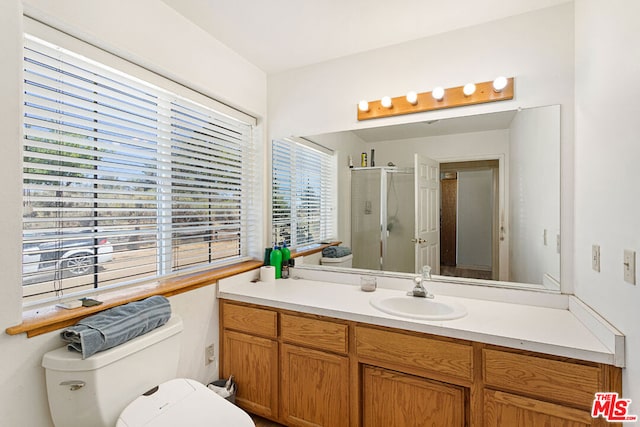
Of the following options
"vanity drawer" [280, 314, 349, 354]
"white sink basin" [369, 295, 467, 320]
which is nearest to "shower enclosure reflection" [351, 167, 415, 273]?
"white sink basin" [369, 295, 467, 320]

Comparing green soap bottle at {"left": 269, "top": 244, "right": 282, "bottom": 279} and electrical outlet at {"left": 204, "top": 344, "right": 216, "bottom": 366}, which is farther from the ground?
green soap bottle at {"left": 269, "top": 244, "right": 282, "bottom": 279}

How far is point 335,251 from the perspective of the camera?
90.9 inches

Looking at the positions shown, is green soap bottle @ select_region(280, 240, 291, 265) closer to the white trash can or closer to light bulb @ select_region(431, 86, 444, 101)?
the white trash can

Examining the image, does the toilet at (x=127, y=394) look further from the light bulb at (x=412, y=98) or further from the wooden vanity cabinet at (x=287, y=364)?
the light bulb at (x=412, y=98)

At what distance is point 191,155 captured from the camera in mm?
1937

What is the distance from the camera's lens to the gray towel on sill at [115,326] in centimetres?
116

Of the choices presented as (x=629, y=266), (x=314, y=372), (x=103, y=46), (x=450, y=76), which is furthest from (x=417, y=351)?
(x=103, y=46)

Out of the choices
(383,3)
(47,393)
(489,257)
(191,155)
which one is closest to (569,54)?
(383,3)

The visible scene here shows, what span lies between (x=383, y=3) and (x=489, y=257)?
1553mm

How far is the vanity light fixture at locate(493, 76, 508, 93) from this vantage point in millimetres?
1728

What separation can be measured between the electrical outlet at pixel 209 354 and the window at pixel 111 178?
523 mm

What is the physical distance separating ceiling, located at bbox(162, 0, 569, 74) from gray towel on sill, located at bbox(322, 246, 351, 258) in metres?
1.39

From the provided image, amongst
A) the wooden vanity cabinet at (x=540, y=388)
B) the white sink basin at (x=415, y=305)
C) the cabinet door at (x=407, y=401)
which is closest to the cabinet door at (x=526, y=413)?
the wooden vanity cabinet at (x=540, y=388)

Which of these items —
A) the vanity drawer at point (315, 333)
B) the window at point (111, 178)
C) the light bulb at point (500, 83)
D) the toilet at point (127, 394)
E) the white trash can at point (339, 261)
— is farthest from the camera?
the white trash can at point (339, 261)
